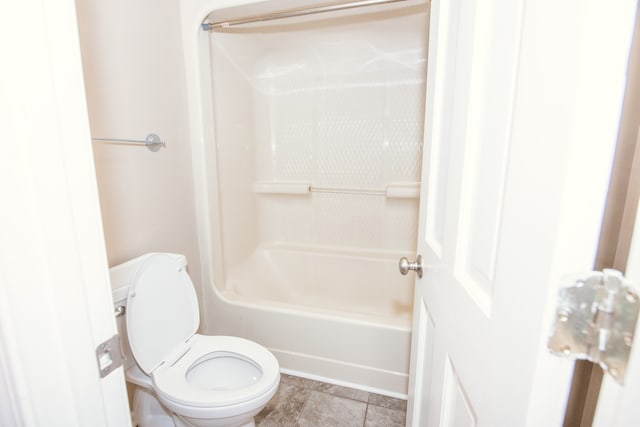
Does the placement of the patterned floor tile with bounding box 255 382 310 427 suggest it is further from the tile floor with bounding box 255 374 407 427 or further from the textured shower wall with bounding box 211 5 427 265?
the textured shower wall with bounding box 211 5 427 265

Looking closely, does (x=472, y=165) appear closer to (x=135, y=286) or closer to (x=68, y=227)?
(x=68, y=227)

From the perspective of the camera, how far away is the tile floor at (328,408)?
1342mm

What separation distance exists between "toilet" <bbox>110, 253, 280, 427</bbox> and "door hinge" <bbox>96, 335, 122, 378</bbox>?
61cm

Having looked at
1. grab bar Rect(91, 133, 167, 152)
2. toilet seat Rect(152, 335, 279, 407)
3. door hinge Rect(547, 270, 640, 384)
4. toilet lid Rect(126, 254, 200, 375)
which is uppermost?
grab bar Rect(91, 133, 167, 152)

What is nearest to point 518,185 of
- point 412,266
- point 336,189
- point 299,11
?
point 412,266

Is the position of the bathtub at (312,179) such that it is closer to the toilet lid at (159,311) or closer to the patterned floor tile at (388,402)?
the patterned floor tile at (388,402)

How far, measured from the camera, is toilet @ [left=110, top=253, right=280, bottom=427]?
0.97 meters

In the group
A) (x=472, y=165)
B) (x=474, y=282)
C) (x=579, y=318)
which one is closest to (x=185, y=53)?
(x=472, y=165)

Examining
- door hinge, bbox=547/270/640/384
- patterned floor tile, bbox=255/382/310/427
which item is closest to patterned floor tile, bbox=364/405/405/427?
patterned floor tile, bbox=255/382/310/427

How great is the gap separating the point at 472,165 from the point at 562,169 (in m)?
0.23

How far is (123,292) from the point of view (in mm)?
1047

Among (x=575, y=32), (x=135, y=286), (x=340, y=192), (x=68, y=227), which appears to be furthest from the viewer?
(x=340, y=192)

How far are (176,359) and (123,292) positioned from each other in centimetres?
35

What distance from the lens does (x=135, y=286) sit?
1041 millimetres
